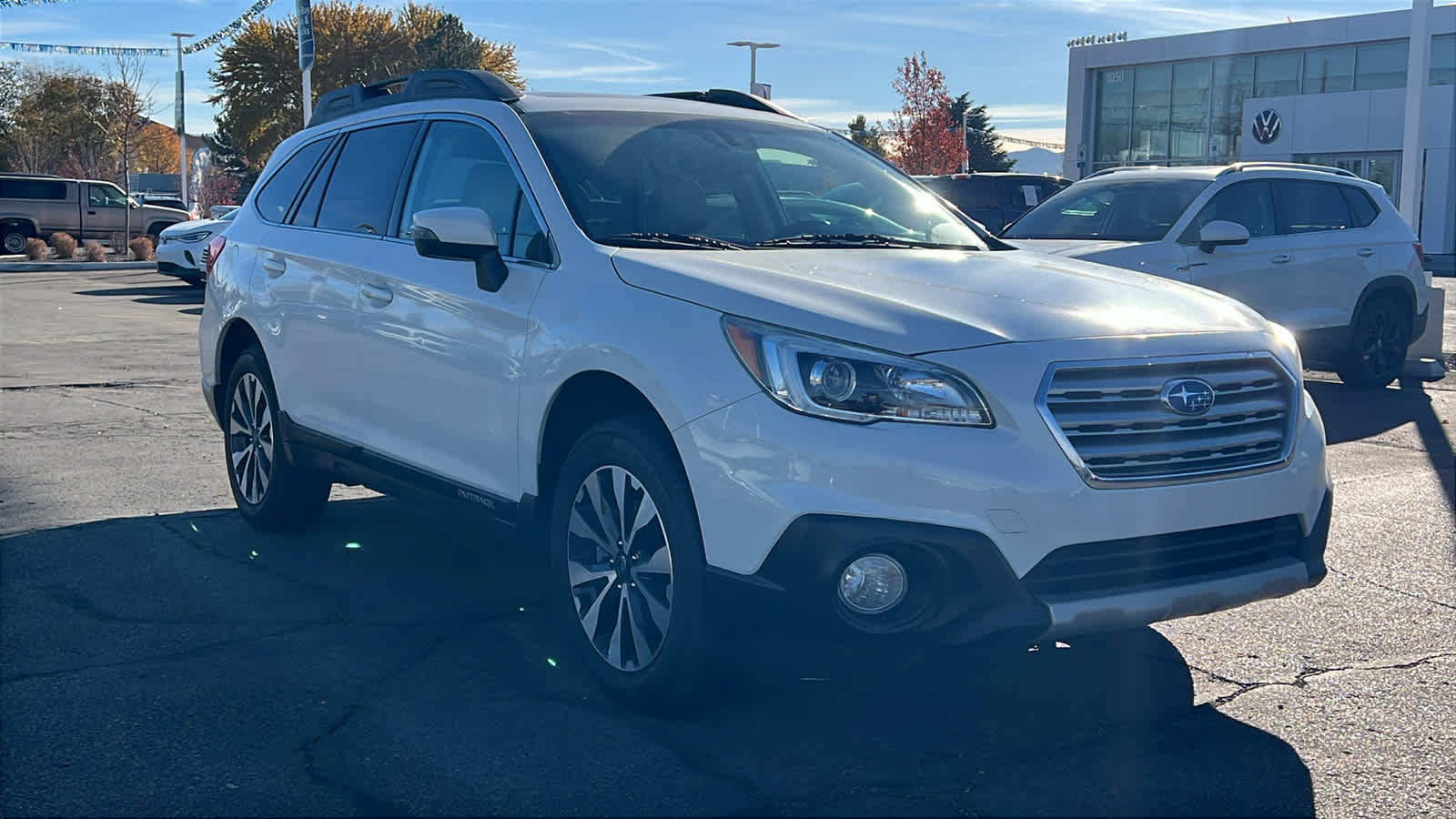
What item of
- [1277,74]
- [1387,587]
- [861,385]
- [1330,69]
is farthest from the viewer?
[1277,74]

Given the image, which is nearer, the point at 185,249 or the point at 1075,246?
the point at 1075,246

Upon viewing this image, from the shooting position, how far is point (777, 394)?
371 cm

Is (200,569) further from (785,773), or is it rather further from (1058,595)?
(1058,595)

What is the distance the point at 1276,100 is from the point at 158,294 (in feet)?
112

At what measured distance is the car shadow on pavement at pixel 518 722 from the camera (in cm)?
355

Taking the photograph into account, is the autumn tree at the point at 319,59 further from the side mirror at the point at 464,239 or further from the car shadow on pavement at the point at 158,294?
the side mirror at the point at 464,239

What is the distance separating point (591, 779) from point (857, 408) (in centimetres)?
110

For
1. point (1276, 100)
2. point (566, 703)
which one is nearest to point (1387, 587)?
point (566, 703)

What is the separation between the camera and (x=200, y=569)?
5734mm

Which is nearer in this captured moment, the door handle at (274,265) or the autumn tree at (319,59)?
the door handle at (274,265)

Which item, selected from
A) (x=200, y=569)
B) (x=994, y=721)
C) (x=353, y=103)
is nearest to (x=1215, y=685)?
(x=994, y=721)

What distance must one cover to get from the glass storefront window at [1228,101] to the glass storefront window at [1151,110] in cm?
177

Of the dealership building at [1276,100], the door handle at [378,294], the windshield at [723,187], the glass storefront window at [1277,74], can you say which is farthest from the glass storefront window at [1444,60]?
the door handle at [378,294]

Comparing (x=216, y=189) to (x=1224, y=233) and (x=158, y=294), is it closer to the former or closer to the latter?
(x=158, y=294)
